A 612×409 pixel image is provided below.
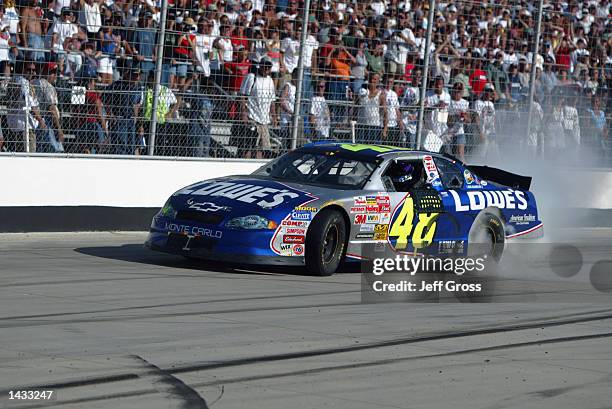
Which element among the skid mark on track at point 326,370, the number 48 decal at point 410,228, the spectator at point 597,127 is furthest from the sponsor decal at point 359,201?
the spectator at point 597,127

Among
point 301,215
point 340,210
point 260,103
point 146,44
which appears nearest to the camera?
point 301,215

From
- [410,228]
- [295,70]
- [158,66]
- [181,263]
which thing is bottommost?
[181,263]

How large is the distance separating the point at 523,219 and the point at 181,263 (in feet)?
14.0

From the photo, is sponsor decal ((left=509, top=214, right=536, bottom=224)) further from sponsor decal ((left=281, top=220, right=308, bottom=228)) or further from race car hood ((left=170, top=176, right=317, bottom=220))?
sponsor decal ((left=281, top=220, right=308, bottom=228))

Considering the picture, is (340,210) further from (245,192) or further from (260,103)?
(260,103)

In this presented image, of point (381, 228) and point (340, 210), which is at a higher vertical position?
point (340, 210)

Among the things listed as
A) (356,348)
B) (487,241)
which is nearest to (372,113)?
(487,241)

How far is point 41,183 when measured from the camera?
1328 centimetres

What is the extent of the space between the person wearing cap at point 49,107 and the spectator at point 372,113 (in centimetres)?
473

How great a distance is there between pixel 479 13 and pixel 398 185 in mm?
6304

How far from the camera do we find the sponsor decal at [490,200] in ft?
39.8

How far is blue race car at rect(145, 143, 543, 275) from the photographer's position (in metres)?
10.5

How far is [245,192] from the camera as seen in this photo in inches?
428

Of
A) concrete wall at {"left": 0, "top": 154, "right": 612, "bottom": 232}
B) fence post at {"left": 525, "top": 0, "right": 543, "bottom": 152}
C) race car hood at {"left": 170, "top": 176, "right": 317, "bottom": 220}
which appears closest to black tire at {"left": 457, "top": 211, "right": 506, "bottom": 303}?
race car hood at {"left": 170, "top": 176, "right": 317, "bottom": 220}
